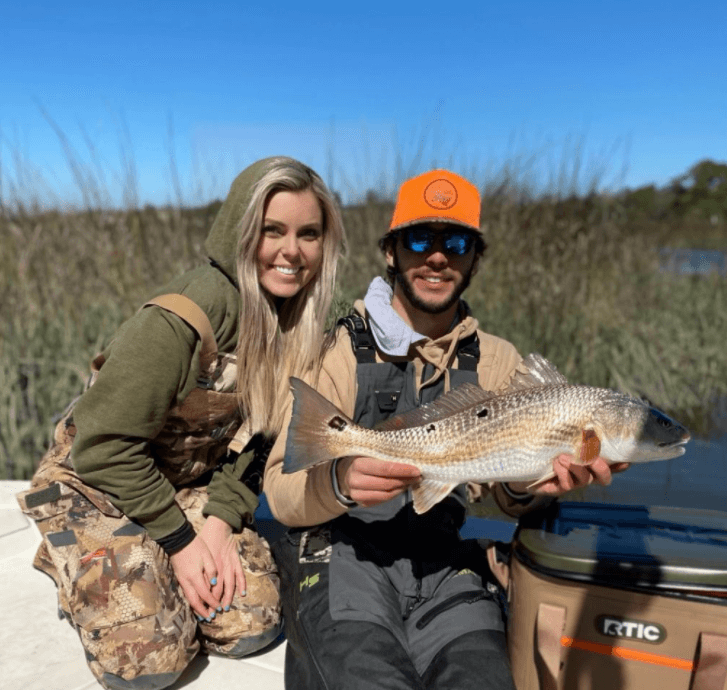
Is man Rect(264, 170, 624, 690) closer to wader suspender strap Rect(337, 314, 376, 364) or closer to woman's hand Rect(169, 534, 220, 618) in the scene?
wader suspender strap Rect(337, 314, 376, 364)

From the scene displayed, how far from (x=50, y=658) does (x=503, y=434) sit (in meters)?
2.17

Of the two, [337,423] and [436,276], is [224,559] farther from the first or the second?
[436,276]

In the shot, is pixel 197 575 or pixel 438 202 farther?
pixel 197 575

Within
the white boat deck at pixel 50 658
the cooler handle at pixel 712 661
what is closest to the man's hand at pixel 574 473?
the cooler handle at pixel 712 661

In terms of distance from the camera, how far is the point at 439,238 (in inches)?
106

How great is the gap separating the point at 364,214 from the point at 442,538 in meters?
4.87

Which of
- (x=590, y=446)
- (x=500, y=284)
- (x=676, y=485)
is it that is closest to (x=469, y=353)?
(x=590, y=446)

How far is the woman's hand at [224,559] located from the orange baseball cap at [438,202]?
159cm

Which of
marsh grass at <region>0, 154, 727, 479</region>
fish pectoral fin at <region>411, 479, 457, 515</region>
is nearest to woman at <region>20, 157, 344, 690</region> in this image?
fish pectoral fin at <region>411, 479, 457, 515</region>

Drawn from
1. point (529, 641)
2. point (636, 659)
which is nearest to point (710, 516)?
point (636, 659)

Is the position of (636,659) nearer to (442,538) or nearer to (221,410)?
(442,538)

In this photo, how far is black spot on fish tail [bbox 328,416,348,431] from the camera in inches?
86.4

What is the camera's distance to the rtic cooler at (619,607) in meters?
1.89

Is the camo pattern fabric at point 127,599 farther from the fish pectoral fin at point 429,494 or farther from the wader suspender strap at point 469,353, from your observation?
the wader suspender strap at point 469,353
